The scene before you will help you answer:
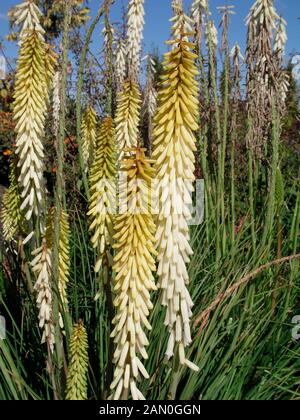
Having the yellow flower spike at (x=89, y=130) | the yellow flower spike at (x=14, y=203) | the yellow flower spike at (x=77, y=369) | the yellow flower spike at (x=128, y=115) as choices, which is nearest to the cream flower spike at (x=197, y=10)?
the yellow flower spike at (x=89, y=130)

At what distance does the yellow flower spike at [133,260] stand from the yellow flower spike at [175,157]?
7 cm

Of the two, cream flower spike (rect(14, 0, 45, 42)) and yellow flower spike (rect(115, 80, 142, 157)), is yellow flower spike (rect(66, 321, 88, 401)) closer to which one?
yellow flower spike (rect(115, 80, 142, 157))

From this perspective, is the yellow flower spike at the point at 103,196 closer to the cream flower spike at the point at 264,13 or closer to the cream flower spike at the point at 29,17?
the cream flower spike at the point at 29,17

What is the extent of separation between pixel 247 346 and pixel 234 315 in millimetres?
459

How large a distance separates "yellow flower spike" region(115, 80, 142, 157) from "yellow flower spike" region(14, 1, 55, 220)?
1.41 feet

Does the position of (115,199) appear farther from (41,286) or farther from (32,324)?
(32,324)

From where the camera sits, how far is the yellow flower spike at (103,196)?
236cm

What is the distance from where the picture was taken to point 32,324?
10.6 feet

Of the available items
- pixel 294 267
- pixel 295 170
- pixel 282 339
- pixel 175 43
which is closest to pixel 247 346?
pixel 282 339

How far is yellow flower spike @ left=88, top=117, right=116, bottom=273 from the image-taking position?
2.36 m

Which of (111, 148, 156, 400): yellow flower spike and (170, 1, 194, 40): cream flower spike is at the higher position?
(170, 1, 194, 40): cream flower spike

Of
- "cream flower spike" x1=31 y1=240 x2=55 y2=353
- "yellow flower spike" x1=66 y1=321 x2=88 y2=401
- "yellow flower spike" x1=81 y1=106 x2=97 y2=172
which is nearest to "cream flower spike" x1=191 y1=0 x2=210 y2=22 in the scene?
"yellow flower spike" x1=81 y1=106 x2=97 y2=172

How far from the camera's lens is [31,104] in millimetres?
2725

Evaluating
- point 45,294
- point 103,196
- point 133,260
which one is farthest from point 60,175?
point 45,294
